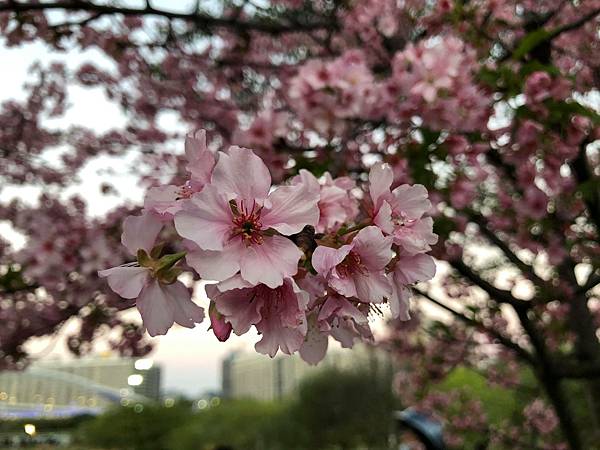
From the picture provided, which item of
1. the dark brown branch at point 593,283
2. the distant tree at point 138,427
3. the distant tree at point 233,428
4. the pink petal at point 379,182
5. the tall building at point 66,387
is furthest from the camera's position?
the distant tree at point 138,427

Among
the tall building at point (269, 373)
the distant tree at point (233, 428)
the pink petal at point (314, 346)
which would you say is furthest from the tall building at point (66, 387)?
the distant tree at point (233, 428)

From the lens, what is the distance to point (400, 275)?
0.57 m

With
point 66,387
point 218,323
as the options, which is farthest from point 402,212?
point 66,387

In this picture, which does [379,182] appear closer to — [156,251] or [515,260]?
[156,251]

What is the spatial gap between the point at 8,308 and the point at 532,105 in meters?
2.60

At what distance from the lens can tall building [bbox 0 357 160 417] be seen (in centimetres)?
222

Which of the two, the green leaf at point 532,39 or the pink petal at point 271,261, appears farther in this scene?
the green leaf at point 532,39

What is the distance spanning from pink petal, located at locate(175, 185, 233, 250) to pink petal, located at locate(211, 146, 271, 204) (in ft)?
0.05

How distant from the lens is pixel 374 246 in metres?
0.53

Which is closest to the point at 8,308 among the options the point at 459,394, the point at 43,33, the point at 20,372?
the point at 20,372

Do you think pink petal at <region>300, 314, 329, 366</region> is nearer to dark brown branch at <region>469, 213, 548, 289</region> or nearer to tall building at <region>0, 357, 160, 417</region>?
tall building at <region>0, 357, 160, 417</region>

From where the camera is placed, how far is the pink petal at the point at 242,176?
0.52 metres

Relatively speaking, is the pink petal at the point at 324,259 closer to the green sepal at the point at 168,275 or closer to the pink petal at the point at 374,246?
the pink petal at the point at 374,246

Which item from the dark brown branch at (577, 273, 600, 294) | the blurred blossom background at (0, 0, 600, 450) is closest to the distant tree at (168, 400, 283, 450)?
the blurred blossom background at (0, 0, 600, 450)
